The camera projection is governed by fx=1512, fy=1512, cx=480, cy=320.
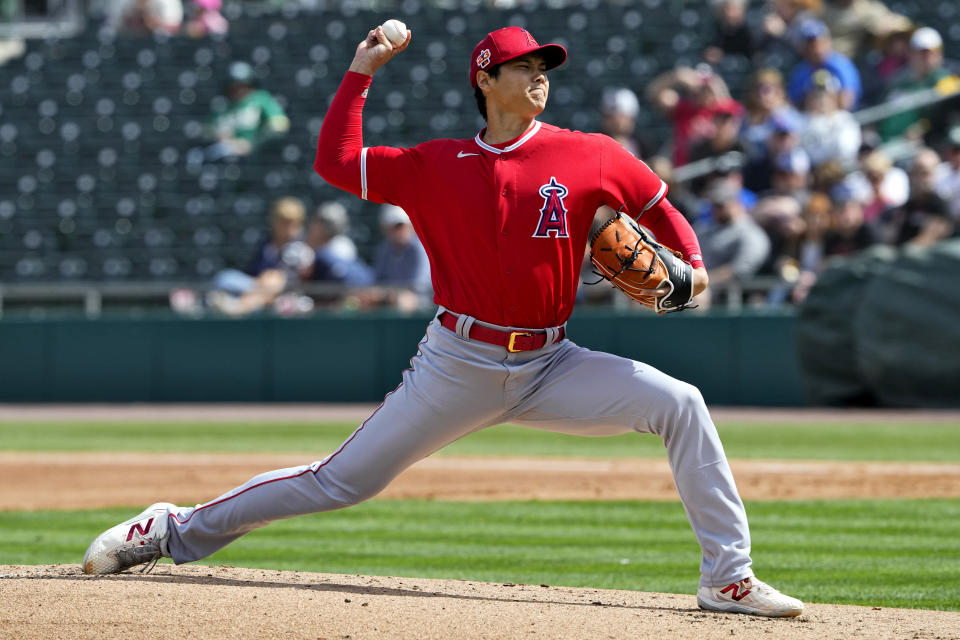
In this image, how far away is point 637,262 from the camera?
445cm

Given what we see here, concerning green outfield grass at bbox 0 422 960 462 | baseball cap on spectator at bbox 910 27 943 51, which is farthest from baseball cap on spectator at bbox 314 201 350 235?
baseball cap on spectator at bbox 910 27 943 51

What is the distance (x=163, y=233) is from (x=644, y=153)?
6329 millimetres

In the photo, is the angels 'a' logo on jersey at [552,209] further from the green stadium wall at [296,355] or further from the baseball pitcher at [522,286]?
the green stadium wall at [296,355]

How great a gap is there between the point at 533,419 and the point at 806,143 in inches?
395

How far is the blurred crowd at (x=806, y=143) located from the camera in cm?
1293

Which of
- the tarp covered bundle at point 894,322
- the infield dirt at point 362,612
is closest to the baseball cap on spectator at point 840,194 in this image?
the tarp covered bundle at point 894,322

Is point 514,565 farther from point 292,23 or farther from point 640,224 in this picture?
point 292,23

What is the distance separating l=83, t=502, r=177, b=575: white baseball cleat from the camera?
4715mm

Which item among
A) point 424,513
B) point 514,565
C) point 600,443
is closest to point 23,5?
point 600,443

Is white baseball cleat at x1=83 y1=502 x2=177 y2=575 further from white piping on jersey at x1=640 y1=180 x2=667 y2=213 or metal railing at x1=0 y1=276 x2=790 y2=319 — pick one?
metal railing at x1=0 y1=276 x2=790 y2=319

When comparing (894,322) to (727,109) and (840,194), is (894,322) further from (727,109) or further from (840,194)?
(727,109)

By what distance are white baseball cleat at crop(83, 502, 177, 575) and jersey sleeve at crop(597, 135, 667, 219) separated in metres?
1.72

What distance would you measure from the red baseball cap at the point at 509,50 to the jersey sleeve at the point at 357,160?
0.32 meters

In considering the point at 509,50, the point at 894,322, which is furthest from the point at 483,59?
the point at 894,322
